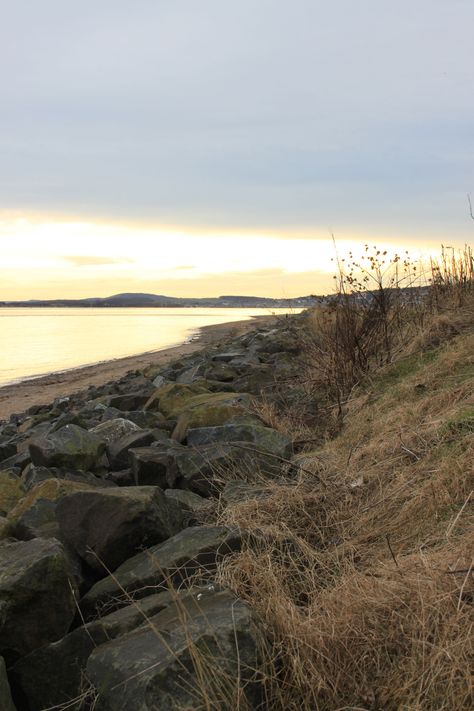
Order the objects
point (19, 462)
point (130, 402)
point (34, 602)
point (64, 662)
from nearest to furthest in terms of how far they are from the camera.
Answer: point (64, 662) < point (34, 602) < point (19, 462) < point (130, 402)

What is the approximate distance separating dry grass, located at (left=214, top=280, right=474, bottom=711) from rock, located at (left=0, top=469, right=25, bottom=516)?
2.04 metres

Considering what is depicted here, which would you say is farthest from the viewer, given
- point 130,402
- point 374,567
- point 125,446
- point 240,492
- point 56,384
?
point 56,384

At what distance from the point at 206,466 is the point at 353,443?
51.4 inches

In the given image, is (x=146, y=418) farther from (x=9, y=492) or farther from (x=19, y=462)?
(x=9, y=492)

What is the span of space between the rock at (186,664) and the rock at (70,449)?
10.5 feet

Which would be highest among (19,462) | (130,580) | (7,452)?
(130,580)

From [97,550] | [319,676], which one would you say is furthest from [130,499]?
[319,676]

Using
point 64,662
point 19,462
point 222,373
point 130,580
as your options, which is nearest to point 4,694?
point 64,662

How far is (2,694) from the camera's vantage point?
2.29 meters

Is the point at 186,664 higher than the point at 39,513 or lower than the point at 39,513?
lower

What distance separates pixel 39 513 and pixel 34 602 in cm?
114

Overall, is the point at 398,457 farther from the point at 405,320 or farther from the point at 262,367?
the point at 262,367

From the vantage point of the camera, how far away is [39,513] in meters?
3.76

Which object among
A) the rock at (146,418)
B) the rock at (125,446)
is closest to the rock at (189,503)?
the rock at (125,446)
